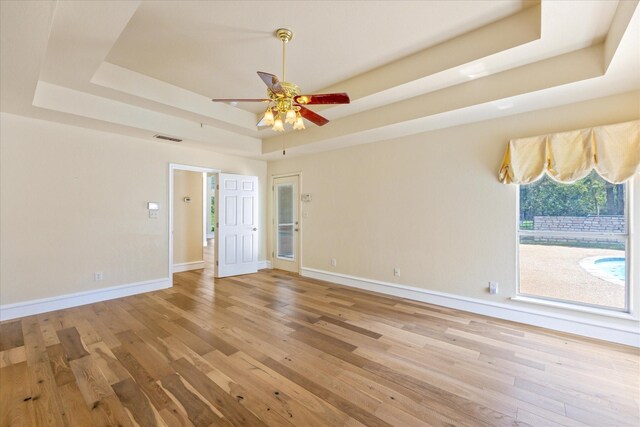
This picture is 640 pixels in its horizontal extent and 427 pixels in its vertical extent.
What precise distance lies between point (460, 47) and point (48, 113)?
497cm

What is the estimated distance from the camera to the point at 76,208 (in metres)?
3.97

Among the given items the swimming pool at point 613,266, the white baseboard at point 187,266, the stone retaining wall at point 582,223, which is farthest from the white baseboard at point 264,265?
the swimming pool at point 613,266

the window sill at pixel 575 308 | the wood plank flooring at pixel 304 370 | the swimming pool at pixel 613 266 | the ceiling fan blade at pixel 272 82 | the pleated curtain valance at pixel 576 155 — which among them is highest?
the ceiling fan blade at pixel 272 82

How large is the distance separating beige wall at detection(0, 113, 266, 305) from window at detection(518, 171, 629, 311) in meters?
5.67

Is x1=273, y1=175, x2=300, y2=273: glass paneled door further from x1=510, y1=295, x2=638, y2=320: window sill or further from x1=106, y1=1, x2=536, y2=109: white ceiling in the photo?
x1=510, y1=295, x2=638, y2=320: window sill

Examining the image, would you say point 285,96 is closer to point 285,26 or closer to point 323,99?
point 323,99

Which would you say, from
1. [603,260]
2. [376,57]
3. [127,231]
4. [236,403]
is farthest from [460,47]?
[127,231]

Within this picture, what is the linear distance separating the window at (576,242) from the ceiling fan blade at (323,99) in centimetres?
266

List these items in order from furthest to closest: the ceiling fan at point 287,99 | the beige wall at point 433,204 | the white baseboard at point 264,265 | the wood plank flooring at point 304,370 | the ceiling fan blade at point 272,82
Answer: the white baseboard at point 264,265 → the beige wall at point 433,204 → the ceiling fan at point 287,99 → the ceiling fan blade at point 272,82 → the wood plank flooring at point 304,370

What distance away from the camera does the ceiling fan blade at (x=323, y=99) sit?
2321 mm

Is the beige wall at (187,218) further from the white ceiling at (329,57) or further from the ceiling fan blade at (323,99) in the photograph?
the ceiling fan blade at (323,99)

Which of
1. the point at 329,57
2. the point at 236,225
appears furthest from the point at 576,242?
the point at 236,225

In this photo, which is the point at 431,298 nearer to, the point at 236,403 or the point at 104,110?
the point at 236,403

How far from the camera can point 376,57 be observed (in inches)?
121
